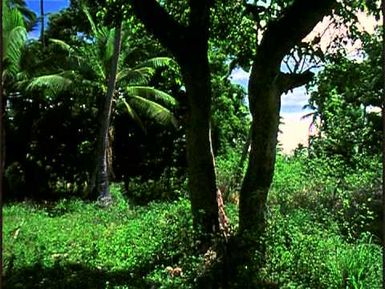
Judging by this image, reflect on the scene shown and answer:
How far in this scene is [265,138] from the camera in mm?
3912

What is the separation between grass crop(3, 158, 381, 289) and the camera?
3426 mm

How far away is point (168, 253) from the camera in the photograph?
13.0 feet

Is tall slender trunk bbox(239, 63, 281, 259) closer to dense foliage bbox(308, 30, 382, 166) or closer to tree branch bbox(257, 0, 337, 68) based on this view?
tree branch bbox(257, 0, 337, 68)

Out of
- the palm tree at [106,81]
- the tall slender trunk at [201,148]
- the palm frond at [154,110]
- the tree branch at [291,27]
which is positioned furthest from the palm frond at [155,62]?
the tree branch at [291,27]

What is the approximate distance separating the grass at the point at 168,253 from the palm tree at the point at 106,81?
341cm

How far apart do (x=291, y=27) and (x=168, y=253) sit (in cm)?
166

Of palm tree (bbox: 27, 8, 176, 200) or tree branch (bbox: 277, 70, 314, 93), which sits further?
palm tree (bbox: 27, 8, 176, 200)

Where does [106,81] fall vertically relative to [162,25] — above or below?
above

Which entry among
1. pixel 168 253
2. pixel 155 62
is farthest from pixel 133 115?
pixel 168 253

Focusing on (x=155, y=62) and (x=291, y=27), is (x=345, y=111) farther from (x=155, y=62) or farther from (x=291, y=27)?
(x=291, y=27)

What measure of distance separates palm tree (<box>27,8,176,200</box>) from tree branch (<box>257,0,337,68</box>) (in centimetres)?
526

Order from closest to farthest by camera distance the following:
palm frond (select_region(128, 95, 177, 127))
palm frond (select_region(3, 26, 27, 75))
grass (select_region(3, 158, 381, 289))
Result: grass (select_region(3, 158, 381, 289)) < palm frond (select_region(3, 26, 27, 75)) < palm frond (select_region(128, 95, 177, 127))

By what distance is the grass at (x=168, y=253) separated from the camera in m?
3.43

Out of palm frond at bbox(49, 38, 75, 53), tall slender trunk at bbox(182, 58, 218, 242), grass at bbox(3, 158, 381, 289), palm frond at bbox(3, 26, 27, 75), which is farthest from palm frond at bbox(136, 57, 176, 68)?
tall slender trunk at bbox(182, 58, 218, 242)
